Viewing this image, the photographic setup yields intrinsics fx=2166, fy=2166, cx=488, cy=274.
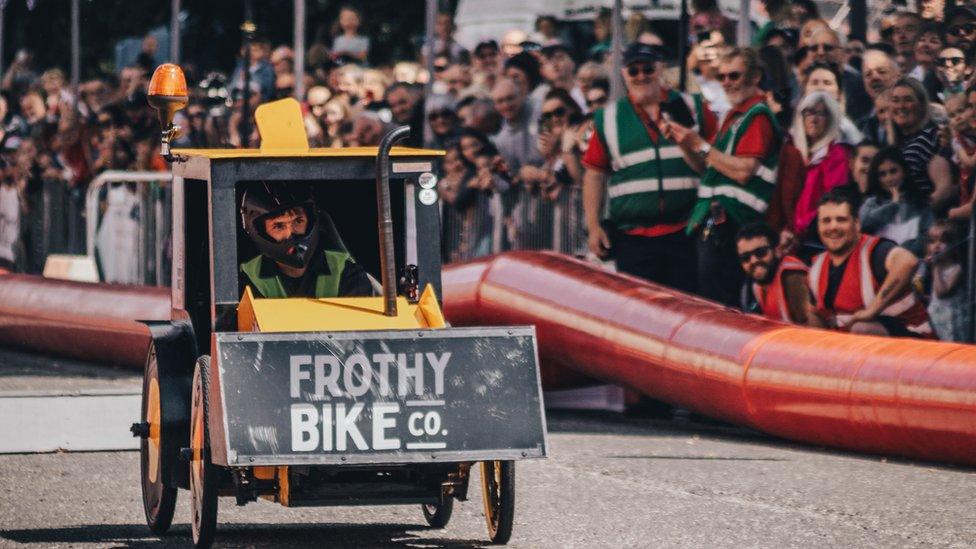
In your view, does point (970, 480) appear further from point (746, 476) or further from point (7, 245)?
point (7, 245)

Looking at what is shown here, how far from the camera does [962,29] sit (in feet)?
42.5

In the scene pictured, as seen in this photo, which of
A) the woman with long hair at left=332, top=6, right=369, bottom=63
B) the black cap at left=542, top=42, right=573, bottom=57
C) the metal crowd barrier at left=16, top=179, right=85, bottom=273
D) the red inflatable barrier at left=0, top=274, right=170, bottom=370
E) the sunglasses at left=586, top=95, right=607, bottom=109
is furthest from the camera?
the metal crowd barrier at left=16, top=179, right=85, bottom=273

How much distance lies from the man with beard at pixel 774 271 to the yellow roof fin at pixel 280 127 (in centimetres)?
492

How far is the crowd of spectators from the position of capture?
12672 mm

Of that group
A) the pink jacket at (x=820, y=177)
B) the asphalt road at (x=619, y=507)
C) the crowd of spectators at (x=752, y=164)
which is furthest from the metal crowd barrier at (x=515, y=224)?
the asphalt road at (x=619, y=507)

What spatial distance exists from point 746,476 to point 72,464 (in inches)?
132

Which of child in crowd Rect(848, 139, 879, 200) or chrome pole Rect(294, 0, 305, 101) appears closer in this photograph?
child in crowd Rect(848, 139, 879, 200)

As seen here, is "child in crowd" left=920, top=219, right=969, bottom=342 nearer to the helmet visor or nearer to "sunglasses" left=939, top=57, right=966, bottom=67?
"sunglasses" left=939, top=57, right=966, bottom=67

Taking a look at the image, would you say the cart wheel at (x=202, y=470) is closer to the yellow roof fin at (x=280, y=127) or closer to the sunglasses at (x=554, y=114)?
the yellow roof fin at (x=280, y=127)

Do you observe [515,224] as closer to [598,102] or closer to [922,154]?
[598,102]

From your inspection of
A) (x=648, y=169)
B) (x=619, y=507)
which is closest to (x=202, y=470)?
(x=619, y=507)

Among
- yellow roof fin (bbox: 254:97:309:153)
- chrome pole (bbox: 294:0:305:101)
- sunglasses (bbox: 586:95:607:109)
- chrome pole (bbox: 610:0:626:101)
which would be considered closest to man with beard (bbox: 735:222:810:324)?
chrome pole (bbox: 610:0:626:101)

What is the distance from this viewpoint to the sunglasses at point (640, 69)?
1369 centimetres

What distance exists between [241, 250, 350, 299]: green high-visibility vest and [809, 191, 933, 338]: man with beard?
187 inches
